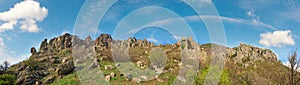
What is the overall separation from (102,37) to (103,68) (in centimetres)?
3169

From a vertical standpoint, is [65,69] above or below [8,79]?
above

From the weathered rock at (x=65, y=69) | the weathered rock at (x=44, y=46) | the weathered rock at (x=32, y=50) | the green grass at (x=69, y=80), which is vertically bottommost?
the green grass at (x=69, y=80)

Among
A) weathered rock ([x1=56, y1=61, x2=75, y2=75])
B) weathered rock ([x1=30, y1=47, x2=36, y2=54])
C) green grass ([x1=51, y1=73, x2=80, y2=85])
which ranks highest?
weathered rock ([x1=30, y1=47, x2=36, y2=54])

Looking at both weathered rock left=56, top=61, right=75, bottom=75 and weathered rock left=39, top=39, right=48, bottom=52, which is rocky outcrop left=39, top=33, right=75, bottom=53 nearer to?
weathered rock left=39, top=39, right=48, bottom=52

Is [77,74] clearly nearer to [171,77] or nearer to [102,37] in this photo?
[171,77]

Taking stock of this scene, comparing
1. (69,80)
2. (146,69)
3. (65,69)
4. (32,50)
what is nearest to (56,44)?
(32,50)

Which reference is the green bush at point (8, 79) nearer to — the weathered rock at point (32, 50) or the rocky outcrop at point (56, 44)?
the weathered rock at point (32, 50)

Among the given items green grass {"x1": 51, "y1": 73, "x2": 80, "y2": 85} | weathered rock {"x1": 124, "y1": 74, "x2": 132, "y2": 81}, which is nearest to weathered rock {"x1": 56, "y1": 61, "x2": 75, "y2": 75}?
green grass {"x1": 51, "y1": 73, "x2": 80, "y2": 85}

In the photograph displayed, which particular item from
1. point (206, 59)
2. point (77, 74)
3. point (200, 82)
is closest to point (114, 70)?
point (77, 74)

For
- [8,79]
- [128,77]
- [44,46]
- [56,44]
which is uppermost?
[56,44]

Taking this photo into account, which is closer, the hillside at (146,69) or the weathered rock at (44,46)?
the hillside at (146,69)

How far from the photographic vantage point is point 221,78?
2211 cm

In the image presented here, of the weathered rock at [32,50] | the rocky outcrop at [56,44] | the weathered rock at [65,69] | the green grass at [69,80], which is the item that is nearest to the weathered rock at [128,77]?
the green grass at [69,80]

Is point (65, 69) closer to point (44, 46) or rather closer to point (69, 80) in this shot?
point (69, 80)
